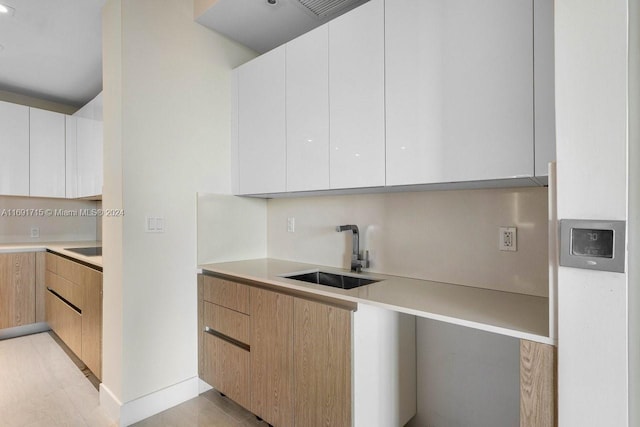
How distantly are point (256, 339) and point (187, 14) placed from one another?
2123 millimetres

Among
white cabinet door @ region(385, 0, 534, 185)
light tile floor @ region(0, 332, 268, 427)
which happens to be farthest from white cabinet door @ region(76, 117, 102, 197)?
white cabinet door @ region(385, 0, 534, 185)

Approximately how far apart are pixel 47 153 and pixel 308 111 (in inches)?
127

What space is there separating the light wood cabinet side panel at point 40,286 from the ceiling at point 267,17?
2842 millimetres

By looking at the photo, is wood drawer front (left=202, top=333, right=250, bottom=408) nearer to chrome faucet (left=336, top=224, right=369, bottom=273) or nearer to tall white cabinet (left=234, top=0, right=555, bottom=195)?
chrome faucet (left=336, top=224, right=369, bottom=273)

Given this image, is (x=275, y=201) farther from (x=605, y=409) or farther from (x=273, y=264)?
(x=605, y=409)

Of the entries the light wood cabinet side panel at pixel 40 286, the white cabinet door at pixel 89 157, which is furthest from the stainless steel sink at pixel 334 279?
the light wood cabinet side panel at pixel 40 286

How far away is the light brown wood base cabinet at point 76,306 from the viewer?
7.39ft

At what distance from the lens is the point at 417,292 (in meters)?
1.51

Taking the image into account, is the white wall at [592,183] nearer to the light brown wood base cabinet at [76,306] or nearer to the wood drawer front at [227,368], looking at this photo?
the wood drawer front at [227,368]

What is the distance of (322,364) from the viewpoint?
151cm

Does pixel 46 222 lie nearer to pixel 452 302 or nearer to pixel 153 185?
pixel 153 185

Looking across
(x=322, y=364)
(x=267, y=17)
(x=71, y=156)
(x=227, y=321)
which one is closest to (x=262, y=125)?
(x=267, y=17)

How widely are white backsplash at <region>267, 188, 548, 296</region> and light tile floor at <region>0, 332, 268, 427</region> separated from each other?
42.6 inches
